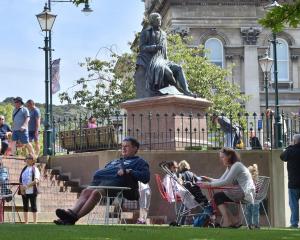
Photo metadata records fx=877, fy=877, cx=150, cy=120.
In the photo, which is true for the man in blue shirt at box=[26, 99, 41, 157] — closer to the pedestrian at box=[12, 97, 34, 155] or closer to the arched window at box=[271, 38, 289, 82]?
A: the pedestrian at box=[12, 97, 34, 155]

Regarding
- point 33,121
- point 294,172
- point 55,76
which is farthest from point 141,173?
point 55,76

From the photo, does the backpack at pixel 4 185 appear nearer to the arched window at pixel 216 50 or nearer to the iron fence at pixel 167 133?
the iron fence at pixel 167 133

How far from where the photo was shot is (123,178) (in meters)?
13.8

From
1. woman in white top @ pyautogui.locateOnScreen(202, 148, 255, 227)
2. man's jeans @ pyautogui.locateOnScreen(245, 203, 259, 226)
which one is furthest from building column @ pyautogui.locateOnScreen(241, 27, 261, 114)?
woman in white top @ pyautogui.locateOnScreen(202, 148, 255, 227)

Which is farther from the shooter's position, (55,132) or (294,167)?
(55,132)

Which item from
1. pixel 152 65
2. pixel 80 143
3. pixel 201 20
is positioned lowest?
pixel 80 143

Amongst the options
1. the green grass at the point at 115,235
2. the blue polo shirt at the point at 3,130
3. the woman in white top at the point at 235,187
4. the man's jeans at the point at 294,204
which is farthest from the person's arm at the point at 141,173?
the blue polo shirt at the point at 3,130

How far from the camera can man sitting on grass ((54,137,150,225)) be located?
13.4 meters

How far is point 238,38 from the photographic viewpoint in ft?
180

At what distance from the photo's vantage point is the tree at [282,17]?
49.5 feet

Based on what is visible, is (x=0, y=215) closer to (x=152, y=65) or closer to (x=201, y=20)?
(x=152, y=65)

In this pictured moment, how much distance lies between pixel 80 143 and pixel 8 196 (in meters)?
7.95

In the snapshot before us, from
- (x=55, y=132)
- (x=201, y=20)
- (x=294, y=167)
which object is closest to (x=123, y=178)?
(x=294, y=167)

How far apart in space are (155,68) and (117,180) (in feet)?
32.5
